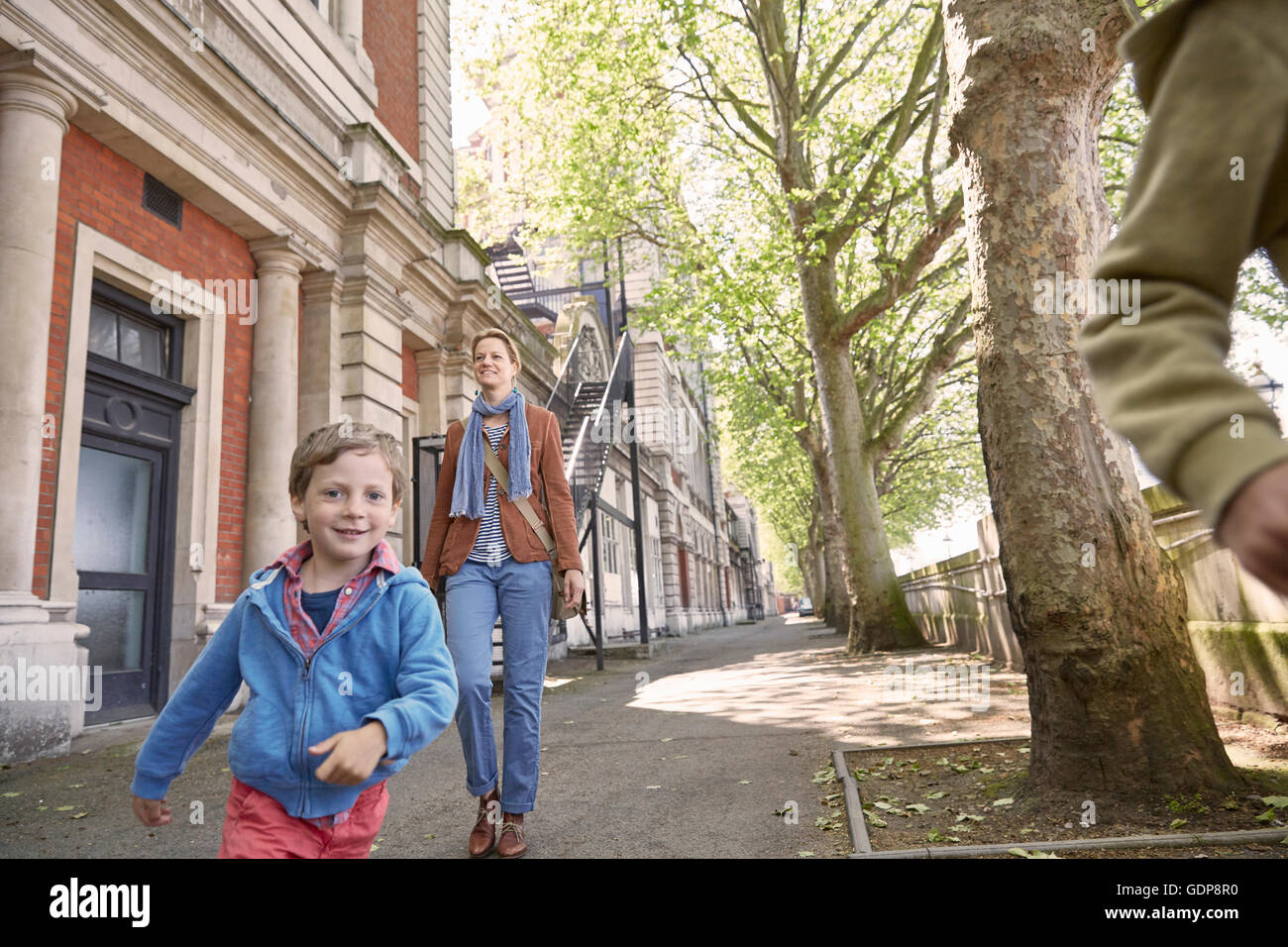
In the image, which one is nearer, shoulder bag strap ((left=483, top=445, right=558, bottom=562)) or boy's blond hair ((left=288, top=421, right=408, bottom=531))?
boy's blond hair ((left=288, top=421, right=408, bottom=531))

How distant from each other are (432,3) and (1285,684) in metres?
15.2

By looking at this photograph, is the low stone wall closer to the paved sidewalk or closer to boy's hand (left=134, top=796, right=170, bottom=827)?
the paved sidewalk

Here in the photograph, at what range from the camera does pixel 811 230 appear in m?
13.0

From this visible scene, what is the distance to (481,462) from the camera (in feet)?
13.1

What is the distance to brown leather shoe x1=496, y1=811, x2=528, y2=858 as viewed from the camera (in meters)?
3.51

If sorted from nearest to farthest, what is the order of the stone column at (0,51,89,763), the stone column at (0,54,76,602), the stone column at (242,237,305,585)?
the stone column at (0,51,89,763)
the stone column at (0,54,76,602)
the stone column at (242,237,305,585)

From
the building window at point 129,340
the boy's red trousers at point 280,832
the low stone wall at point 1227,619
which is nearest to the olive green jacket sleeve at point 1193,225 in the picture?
the boy's red trousers at point 280,832

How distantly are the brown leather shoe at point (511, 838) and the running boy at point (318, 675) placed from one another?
1545 millimetres

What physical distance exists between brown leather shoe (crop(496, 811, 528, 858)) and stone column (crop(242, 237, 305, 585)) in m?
5.91

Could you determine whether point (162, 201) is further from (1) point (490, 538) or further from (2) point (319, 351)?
(1) point (490, 538)

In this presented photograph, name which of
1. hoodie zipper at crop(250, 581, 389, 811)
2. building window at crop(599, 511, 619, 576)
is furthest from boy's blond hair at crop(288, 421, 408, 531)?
building window at crop(599, 511, 619, 576)

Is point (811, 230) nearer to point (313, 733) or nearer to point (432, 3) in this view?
point (432, 3)

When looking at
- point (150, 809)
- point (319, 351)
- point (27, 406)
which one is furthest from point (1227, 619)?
point (319, 351)

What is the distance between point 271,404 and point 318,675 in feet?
25.5
